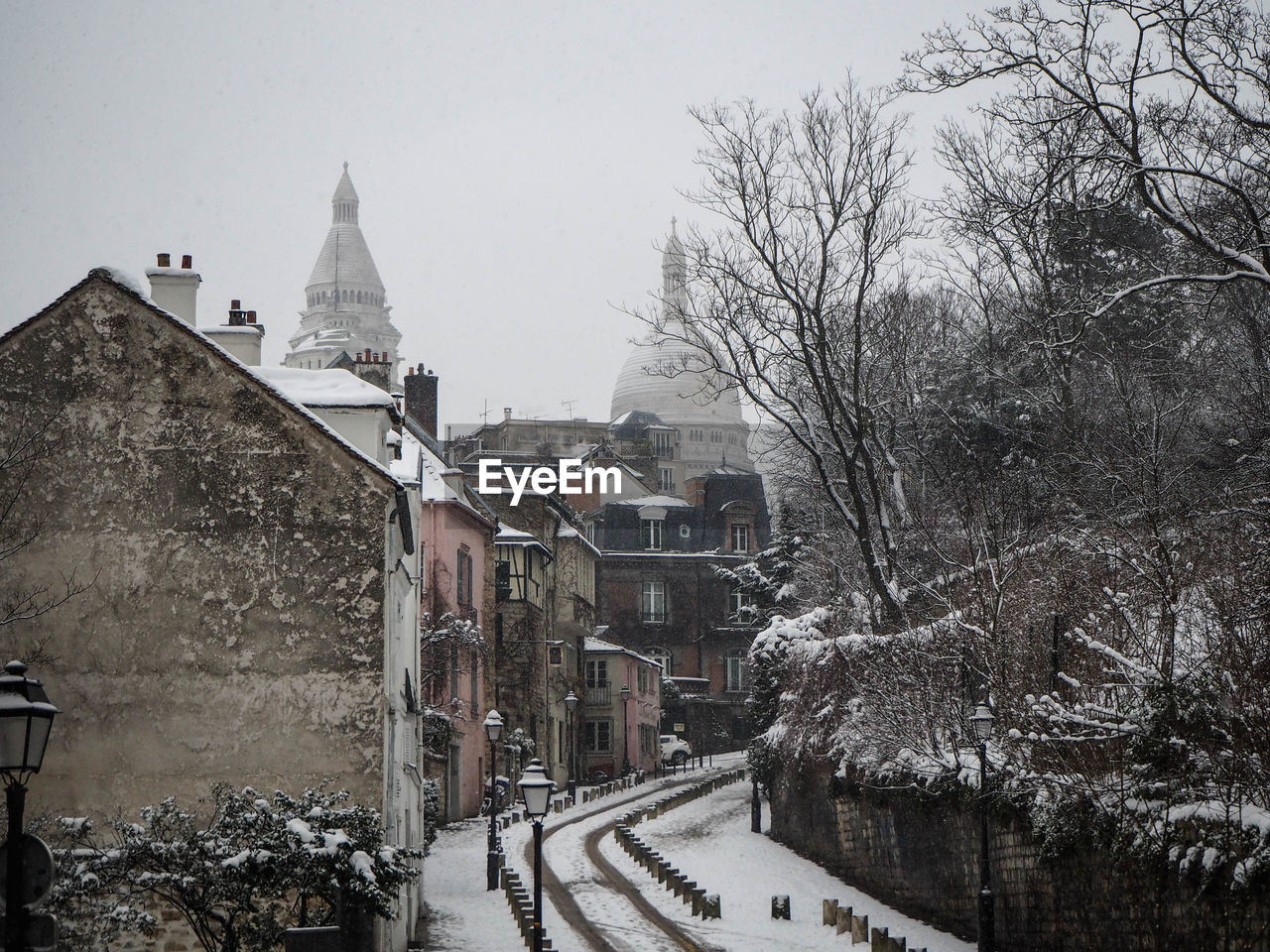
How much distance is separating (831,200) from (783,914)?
13891mm

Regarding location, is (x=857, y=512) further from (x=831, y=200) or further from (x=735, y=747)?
(x=735, y=747)

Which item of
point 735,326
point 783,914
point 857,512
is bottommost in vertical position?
point 783,914

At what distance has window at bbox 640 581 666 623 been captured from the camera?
83562 mm

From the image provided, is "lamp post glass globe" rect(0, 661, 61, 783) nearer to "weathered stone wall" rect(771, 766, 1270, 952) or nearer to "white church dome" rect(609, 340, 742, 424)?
"weathered stone wall" rect(771, 766, 1270, 952)

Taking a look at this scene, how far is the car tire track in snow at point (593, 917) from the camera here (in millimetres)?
22297

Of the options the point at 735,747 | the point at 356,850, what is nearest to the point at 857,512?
A: the point at 356,850

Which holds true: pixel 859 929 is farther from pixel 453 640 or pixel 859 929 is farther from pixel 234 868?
pixel 453 640

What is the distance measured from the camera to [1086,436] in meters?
28.1

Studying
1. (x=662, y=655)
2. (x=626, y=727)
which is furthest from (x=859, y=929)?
(x=662, y=655)

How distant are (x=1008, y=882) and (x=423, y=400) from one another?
3151 cm

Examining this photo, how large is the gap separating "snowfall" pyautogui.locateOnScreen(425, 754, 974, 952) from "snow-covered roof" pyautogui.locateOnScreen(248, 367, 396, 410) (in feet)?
25.5

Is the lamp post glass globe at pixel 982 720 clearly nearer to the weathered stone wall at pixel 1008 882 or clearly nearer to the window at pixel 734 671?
the weathered stone wall at pixel 1008 882

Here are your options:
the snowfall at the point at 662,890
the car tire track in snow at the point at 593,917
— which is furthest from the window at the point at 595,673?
the car tire track in snow at the point at 593,917

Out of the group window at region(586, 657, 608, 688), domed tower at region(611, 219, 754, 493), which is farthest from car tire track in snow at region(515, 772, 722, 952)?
domed tower at region(611, 219, 754, 493)
